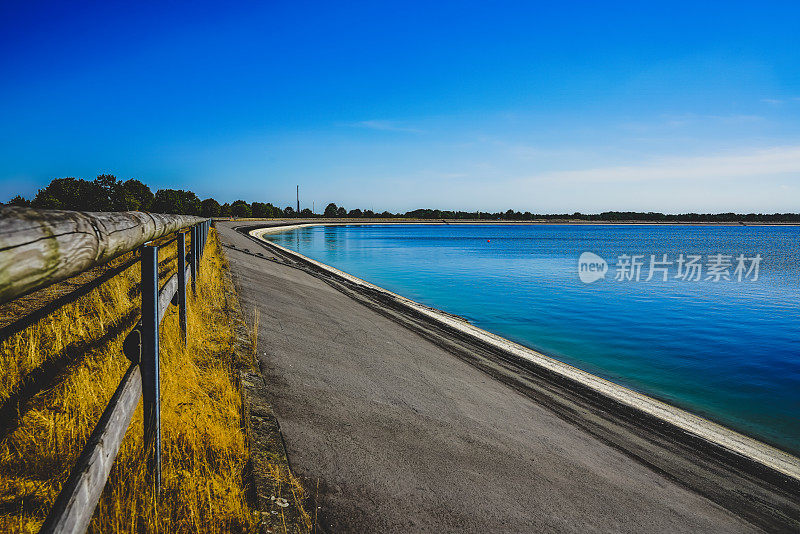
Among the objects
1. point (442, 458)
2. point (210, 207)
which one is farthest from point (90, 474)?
point (210, 207)

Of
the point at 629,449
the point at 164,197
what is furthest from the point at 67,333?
the point at 164,197

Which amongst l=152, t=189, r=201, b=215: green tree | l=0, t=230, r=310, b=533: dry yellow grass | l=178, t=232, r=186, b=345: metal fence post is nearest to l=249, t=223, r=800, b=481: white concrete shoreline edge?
l=0, t=230, r=310, b=533: dry yellow grass

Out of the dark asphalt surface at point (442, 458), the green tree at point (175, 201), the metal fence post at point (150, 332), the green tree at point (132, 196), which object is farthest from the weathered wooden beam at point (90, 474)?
the green tree at point (175, 201)

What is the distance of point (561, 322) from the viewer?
18203 millimetres

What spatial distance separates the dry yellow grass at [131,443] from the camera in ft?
9.54

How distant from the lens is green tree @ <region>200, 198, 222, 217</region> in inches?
5728

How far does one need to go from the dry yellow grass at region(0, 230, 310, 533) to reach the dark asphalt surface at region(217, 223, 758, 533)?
638 mm

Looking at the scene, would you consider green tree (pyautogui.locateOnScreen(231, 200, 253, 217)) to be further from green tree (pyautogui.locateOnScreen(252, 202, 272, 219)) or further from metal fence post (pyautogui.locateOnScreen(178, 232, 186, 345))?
metal fence post (pyautogui.locateOnScreen(178, 232, 186, 345))

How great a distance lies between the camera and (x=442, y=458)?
4.79 metres

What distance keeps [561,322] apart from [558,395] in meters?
10.1

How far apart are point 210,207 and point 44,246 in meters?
162

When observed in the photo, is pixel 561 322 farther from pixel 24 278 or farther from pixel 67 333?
pixel 24 278

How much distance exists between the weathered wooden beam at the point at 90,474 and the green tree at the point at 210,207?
505 ft

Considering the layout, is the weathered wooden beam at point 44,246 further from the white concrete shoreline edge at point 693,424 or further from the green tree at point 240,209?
the green tree at point 240,209
